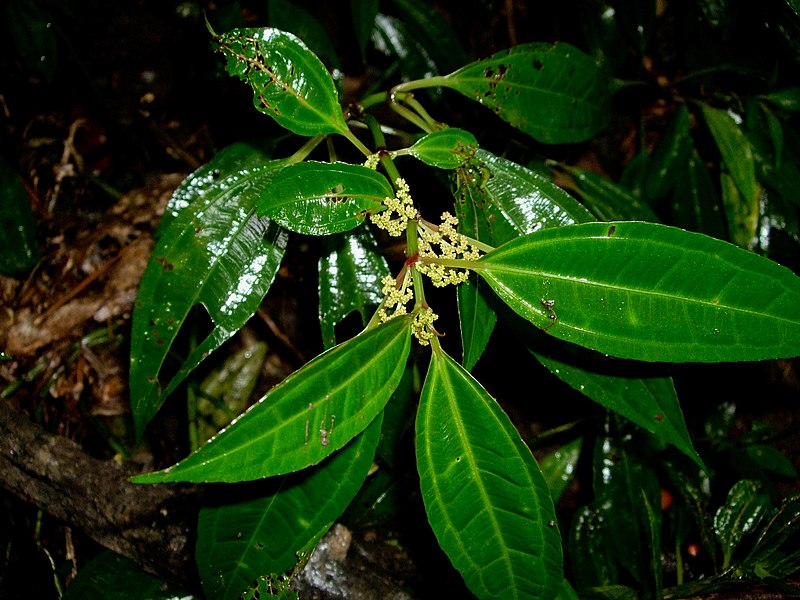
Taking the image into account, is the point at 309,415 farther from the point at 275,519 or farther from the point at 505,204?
the point at 505,204

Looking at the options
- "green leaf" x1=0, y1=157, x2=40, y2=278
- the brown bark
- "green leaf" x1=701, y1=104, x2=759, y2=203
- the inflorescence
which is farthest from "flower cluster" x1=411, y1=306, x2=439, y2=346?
"green leaf" x1=701, y1=104, x2=759, y2=203

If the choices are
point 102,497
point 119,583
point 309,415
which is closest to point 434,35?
point 309,415

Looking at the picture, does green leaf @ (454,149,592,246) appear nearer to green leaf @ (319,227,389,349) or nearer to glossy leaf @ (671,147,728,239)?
green leaf @ (319,227,389,349)

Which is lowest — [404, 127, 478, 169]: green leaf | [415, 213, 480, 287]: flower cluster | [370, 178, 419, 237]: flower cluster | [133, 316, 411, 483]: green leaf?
[133, 316, 411, 483]: green leaf

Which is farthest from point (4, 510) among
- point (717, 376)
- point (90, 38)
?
point (717, 376)

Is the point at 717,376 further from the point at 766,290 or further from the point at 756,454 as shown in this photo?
the point at 766,290

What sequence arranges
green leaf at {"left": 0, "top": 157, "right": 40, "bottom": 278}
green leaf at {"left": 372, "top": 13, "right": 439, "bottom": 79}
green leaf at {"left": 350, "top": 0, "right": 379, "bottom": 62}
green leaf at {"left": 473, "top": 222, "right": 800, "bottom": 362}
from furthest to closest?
green leaf at {"left": 372, "top": 13, "right": 439, "bottom": 79}
green leaf at {"left": 0, "top": 157, "right": 40, "bottom": 278}
green leaf at {"left": 350, "top": 0, "right": 379, "bottom": 62}
green leaf at {"left": 473, "top": 222, "right": 800, "bottom": 362}

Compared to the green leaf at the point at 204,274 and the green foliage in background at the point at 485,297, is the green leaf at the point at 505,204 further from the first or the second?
the green leaf at the point at 204,274
